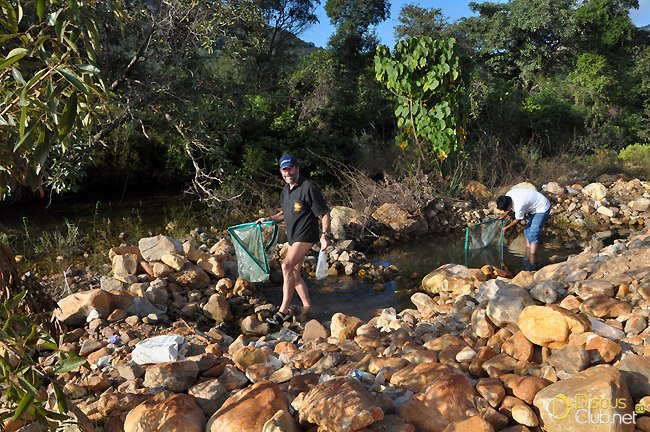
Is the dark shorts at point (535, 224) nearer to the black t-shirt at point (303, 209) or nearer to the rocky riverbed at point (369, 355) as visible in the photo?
the rocky riverbed at point (369, 355)

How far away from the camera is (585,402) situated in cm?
233

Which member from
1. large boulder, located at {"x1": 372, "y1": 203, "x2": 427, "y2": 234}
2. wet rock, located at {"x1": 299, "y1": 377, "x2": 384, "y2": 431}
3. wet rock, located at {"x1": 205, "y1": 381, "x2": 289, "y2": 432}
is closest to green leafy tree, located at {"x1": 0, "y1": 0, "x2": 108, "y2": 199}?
wet rock, located at {"x1": 205, "y1": 381, "x2": 289, "y2": 432}

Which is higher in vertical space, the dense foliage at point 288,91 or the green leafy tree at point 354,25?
the green leafy tree at point 354,25

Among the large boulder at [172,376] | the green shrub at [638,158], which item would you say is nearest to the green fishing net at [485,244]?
the large boulder at [172,376]

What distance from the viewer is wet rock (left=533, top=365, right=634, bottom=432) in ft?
7.54

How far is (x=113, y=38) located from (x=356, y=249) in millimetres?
4998

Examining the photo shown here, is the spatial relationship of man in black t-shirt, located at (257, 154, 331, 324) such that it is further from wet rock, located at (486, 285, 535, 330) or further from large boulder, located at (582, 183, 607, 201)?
large boulder, located at (582, 183, 607, 201)

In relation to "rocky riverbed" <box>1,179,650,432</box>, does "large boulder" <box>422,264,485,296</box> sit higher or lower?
lower

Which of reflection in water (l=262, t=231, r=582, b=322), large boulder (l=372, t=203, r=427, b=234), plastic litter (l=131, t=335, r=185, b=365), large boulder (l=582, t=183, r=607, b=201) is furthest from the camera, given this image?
large boulder (l=582, t=183, r=607, b=201)

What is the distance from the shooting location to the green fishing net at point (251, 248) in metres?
5.31

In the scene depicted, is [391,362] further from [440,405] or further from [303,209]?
[303,209]

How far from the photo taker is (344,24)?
18.0 meters

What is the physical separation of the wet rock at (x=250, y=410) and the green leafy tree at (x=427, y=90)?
781 cm

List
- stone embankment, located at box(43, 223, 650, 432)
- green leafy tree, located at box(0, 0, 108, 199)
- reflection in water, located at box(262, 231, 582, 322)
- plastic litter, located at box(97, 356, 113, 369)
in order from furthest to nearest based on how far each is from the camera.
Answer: reflection in water, located at box(262, 231, 582, 322) < plastic litter, located at box(97, 356, 113, 369) < stone embankment, located at box(43, 223, 650, 432) < green leafy tree, located at box(0, 0, 108, 199)
